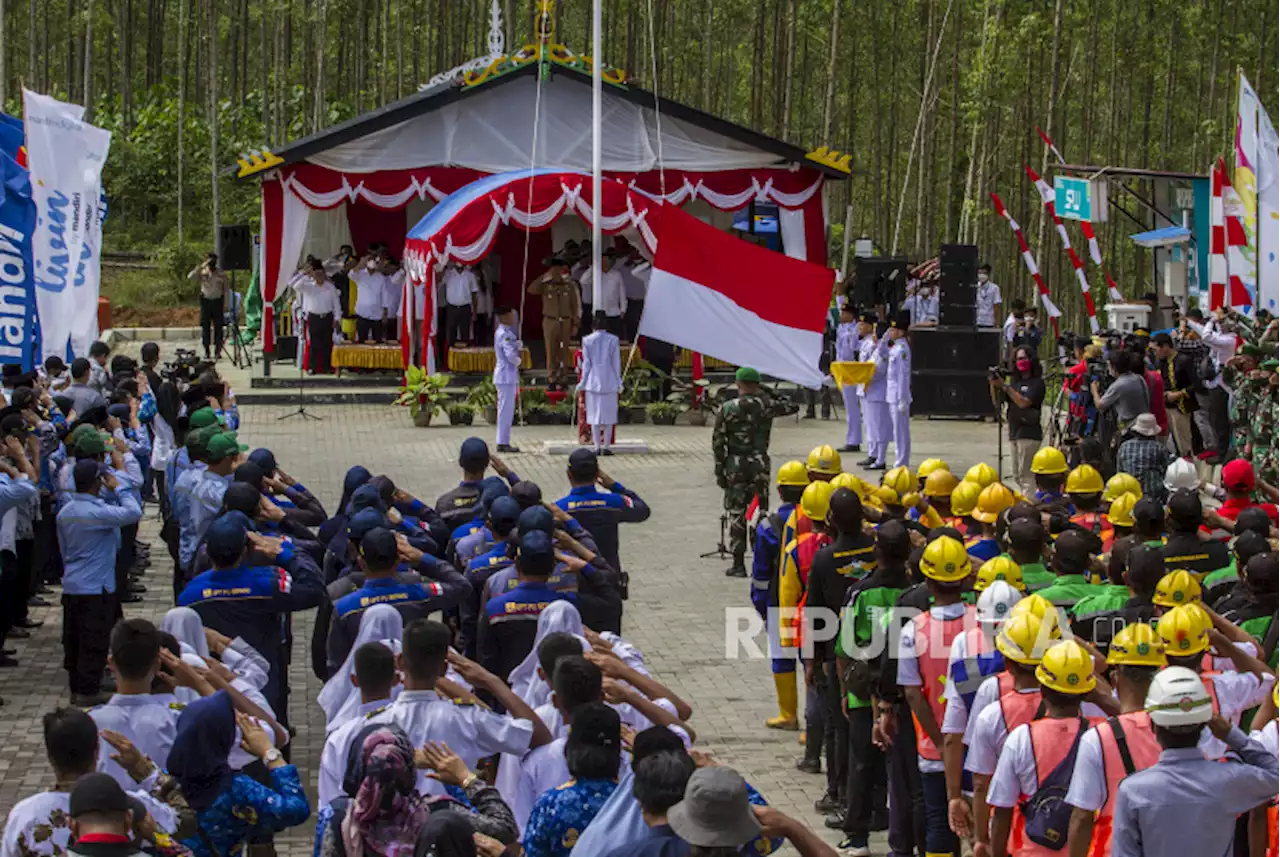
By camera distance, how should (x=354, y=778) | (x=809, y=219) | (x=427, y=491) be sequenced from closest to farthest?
(x=354, y=778) < (x=427, y=491) < (x=809, y=219)

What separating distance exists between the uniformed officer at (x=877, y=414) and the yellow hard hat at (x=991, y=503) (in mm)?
10084

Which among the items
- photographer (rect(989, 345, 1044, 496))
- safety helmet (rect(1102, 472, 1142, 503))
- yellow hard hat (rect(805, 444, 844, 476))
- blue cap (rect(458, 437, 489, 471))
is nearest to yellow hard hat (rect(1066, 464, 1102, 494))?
safety helmet (rect(1102, 472, 1142, 503))

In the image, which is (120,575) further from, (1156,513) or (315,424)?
(315,424)

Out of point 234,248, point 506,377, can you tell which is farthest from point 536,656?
point 234,248

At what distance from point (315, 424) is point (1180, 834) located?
64.1 ft

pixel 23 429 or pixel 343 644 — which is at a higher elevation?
pixel 23 429

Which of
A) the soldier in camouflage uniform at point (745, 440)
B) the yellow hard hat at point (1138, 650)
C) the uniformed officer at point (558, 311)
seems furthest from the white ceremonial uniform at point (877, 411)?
the yellow hard hat at point (1138, 650)

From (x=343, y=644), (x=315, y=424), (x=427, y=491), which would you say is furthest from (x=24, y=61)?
(x=343, y=644)

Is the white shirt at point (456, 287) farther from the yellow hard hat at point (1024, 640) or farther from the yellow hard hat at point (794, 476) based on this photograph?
the yellow hard hat at point (1024, 640)

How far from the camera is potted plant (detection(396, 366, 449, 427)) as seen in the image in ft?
76.7

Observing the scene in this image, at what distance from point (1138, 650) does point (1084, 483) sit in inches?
159

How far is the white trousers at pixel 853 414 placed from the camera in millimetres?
20655

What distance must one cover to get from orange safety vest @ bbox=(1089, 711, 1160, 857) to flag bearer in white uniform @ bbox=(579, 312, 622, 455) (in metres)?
14.5

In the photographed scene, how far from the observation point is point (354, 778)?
5.14 meters
